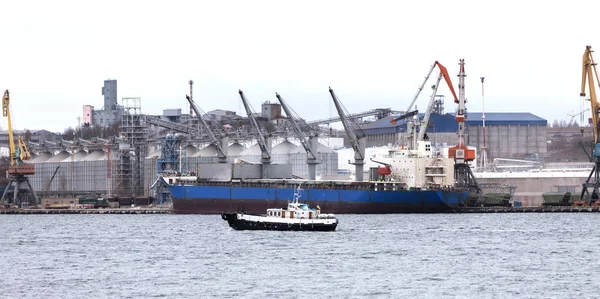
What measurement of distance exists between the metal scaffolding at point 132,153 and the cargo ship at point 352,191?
85.9ft

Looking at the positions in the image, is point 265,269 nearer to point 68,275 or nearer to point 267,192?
point 68,275

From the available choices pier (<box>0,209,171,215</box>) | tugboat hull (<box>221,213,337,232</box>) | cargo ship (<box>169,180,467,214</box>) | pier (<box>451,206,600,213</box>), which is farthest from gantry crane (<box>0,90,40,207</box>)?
tugboat hull (<box>221,213,337,232</box>)

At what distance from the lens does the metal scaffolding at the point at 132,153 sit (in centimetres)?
12694

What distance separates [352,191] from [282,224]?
28.2m

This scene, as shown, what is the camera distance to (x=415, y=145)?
9844 cm

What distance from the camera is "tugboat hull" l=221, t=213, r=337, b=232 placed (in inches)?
2650

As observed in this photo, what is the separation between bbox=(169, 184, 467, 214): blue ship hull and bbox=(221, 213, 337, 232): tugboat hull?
83.6 feet

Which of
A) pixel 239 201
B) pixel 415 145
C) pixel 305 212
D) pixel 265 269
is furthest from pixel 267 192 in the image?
pixel 265 269

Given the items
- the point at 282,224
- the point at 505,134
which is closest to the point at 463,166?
the point at 282,224

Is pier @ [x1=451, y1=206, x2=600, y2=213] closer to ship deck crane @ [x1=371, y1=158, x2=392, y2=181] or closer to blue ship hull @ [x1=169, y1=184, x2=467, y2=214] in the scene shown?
blue ship hull @ [x1=169, y1=184, x2=467, y2=214]

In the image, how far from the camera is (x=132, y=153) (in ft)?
429

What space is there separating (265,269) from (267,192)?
47.5m

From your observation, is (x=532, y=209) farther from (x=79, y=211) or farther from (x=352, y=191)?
(x=79, y=211)

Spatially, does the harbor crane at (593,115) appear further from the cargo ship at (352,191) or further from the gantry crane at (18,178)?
the gantry crane at (18,178)
